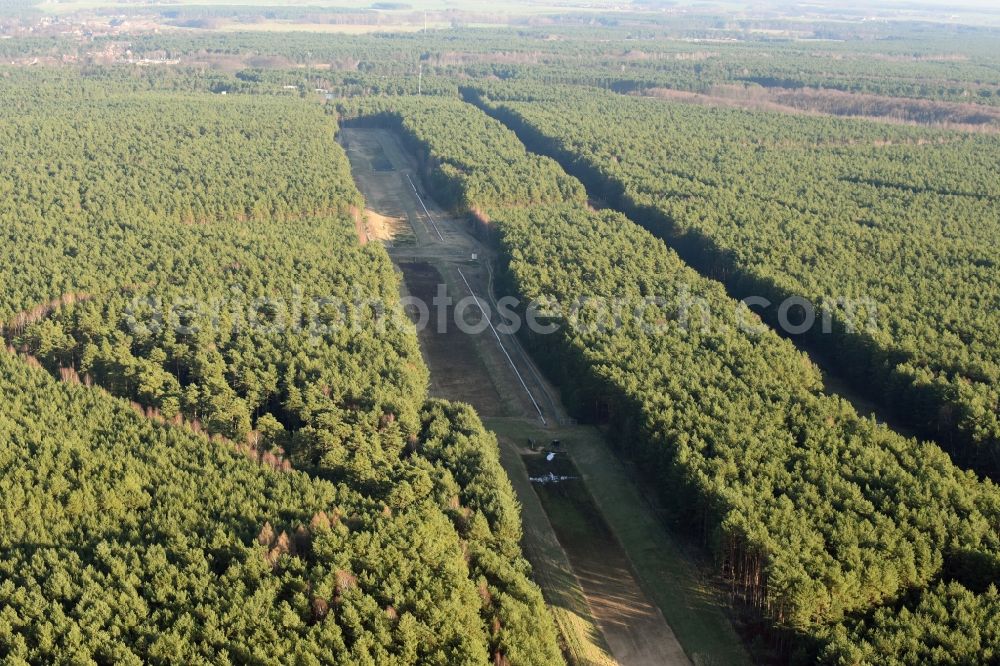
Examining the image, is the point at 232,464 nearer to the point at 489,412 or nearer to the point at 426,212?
the point at 489,412

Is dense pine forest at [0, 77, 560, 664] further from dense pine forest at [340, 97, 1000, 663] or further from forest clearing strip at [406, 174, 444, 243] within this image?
forest clearing strip at [406, 174, 444, 243]

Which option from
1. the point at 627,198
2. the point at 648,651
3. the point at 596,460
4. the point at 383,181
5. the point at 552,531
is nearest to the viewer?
the point at 648,651

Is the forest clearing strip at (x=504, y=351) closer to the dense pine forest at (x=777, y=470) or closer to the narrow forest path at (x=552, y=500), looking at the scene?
the narrow forest path at (x=552, y=500)

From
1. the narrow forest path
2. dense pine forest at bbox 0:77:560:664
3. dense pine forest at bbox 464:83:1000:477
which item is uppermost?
dense pine forest at bbox 464:83:1000:477

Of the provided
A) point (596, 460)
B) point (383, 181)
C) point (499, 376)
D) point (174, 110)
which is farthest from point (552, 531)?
point (174, 110)

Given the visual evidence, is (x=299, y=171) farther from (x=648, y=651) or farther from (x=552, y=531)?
(x=648, y=651)

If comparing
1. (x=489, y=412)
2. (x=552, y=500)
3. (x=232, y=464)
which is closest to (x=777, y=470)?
(x=552, y=500)

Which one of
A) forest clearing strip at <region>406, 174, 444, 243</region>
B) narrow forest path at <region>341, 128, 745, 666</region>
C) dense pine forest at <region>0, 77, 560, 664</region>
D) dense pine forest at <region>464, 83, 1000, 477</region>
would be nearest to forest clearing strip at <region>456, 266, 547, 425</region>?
narrow forest path at <region>341, 128, 745, 666</region>

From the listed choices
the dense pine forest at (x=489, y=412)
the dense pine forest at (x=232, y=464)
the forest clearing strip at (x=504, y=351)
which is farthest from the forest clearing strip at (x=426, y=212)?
the dense pine forest at (x=232, y=464)
